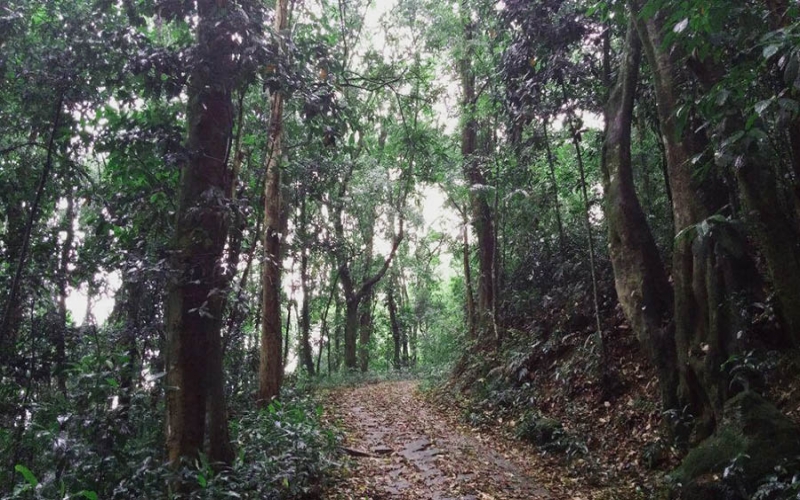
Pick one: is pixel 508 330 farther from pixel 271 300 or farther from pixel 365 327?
pixel 365 327

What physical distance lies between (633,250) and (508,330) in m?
5.92

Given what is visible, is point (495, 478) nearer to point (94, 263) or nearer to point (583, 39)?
point (94, 263)

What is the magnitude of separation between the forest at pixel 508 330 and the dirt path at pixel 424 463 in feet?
0.18

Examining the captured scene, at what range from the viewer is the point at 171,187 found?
7.20m

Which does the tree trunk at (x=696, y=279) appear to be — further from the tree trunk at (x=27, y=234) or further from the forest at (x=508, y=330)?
the tree trunk at (x=27, y=234)

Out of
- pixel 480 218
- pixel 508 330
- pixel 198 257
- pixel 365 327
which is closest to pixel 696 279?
pixel 198 257

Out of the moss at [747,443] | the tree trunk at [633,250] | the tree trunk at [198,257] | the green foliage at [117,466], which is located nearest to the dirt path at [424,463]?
the green foliage at [117,466]

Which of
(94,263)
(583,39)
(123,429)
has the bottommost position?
(123,429)

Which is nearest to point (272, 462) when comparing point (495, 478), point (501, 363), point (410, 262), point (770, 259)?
point (495, 478)

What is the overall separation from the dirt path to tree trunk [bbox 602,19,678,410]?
2.28 m

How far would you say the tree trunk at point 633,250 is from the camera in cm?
689

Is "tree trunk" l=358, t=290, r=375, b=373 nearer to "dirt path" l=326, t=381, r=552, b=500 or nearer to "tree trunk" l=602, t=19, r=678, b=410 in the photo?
"dirt path" l=326, t=381, r=552, b=500

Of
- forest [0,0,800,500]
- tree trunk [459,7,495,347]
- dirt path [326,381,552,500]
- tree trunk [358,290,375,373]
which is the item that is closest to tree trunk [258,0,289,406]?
forest [0,0,800,500]

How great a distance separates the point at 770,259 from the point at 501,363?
763 cm
